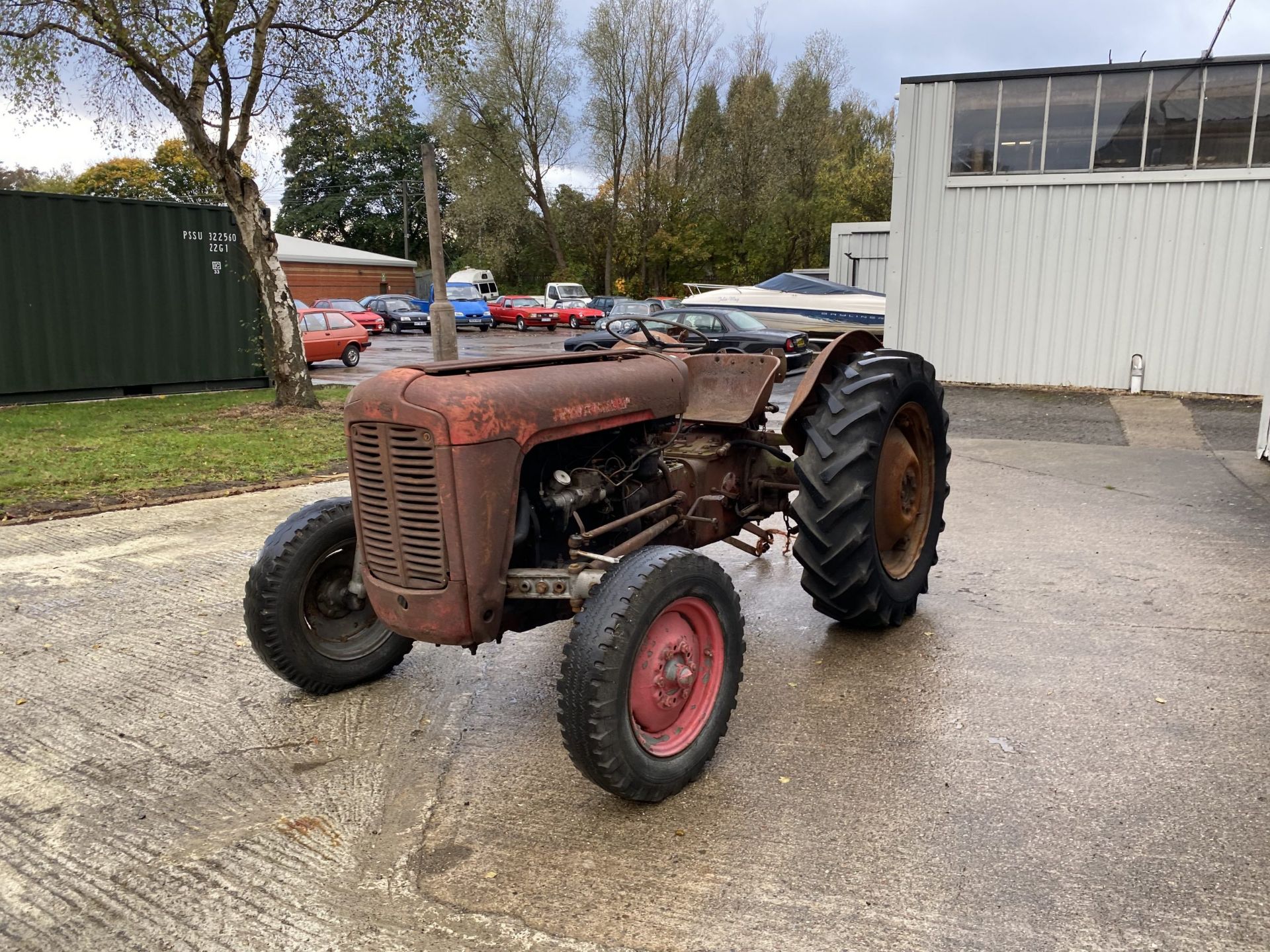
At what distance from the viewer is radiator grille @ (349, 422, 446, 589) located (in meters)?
2.99

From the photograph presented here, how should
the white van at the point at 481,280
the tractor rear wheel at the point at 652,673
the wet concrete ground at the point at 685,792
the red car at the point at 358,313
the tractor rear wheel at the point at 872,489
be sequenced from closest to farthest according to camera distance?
the wet concrete ground at the point at 685,792
the tractor rear wheel at the point at 652,673
the tractor rear wheel at the point at 872,489
the red car at the point at 358,313
the white van at the point at 481,280

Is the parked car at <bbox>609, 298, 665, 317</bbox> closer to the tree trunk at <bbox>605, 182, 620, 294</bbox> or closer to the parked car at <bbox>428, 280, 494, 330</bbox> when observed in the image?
the parked car at <bbox>428, 280, 494, 330</bbox>

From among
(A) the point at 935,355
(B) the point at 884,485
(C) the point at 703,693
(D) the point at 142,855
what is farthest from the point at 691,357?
(A) the point at 935,355

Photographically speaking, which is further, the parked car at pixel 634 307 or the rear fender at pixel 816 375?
the parked car at pixel 634 307

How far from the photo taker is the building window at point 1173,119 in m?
13.6

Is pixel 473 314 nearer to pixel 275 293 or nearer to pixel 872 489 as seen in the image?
pixel 275 293

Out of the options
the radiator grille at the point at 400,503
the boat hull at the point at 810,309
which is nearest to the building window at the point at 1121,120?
the boat hull at the point at 810,309

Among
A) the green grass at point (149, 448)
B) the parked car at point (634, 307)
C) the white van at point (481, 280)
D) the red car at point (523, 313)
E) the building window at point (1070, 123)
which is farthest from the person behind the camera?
the white van at point (481, 280)

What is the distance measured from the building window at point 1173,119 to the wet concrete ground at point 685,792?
1098 cm

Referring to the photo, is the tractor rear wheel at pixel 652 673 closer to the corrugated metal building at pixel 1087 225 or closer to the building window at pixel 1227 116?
the corrugated metal building at pixel 1087 225

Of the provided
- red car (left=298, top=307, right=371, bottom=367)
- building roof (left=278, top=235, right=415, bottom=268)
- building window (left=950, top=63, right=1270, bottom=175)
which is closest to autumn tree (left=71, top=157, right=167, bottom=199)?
building roof (left=278, top=235, right=415, bottom=268)

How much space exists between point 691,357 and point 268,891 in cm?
309

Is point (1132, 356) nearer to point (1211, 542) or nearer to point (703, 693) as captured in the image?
point (1211, 542)

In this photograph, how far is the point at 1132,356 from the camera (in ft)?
46.6
